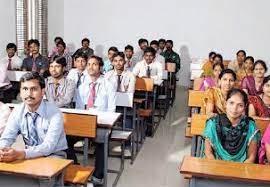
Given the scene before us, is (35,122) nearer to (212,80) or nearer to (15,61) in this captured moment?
(212,80)

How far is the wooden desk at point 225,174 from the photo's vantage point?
2.23 m

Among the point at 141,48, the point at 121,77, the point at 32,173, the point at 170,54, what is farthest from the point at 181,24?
the point at 32,173

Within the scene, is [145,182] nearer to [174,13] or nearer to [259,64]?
[259,64]

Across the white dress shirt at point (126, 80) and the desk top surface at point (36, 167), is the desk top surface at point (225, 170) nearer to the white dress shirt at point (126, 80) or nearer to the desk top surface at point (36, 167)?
the desk top surface at point (36, 167)

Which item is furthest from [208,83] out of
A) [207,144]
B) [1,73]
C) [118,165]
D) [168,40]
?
[168,40]

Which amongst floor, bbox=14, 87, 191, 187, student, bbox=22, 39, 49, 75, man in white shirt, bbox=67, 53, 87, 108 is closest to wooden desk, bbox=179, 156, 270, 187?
floor, bbox=14, 87, 191, 187

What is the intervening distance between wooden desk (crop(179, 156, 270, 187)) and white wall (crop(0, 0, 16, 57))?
5256 millimetres

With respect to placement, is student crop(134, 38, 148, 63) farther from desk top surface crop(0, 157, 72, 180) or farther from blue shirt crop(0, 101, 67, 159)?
desk top surface crop(0, 157, 72, 180)

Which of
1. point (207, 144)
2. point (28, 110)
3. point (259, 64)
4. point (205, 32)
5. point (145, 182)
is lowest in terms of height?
point (145, 182)

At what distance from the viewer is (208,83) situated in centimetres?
523

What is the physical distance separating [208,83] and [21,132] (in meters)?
2.98

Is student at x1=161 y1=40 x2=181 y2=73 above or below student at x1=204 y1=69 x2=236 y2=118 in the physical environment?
above

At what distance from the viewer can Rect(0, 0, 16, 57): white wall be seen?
22.3 feet

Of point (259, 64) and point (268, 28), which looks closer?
point (259, 64)
